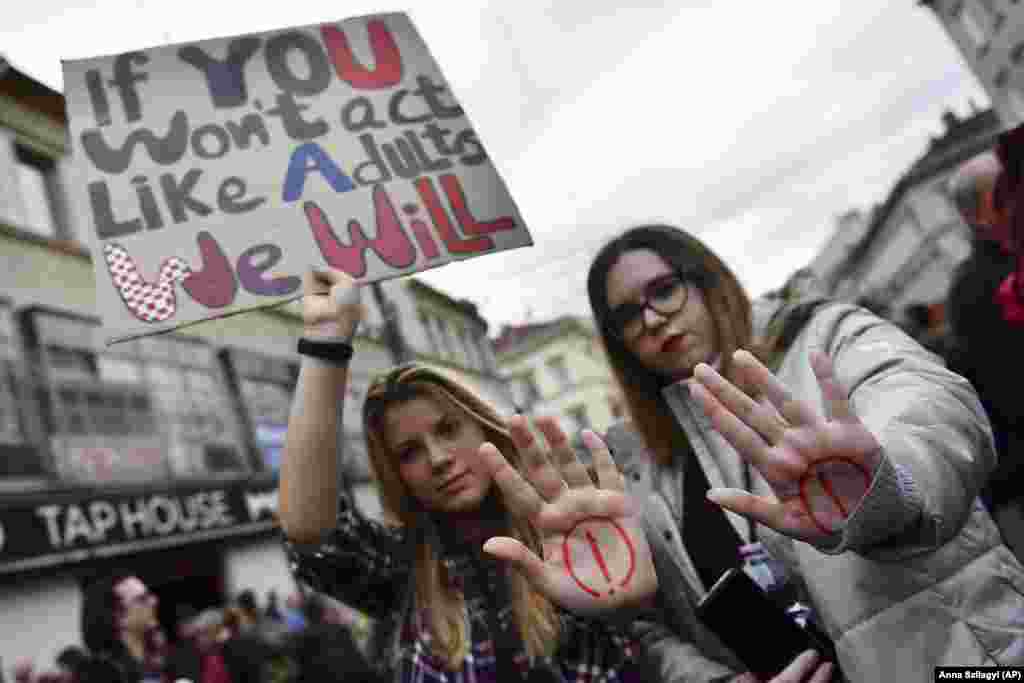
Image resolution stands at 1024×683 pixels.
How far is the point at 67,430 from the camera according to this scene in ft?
34.2

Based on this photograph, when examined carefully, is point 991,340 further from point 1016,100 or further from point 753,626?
point 1016,100

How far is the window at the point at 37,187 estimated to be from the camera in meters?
12.0

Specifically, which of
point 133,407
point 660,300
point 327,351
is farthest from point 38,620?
point 660,300

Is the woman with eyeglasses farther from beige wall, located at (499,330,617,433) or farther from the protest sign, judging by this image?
beige wall, located at (499,330,617,433)

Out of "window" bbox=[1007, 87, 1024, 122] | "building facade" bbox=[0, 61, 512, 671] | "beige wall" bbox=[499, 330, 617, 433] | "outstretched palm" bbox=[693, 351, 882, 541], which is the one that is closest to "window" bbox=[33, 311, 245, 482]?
"building facade" bbox=[0, 61, 512, 671]

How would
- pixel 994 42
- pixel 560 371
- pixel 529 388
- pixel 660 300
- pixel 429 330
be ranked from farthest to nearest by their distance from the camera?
pixel 560 371
pixel 529 388
pixel 994 42
pixel 429 330
pixel 660 300

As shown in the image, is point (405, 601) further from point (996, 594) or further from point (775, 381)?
point (996, 594)

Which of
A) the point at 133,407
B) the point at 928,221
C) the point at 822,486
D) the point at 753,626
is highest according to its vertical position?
the point at 928,221

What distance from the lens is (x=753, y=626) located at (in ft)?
4.58

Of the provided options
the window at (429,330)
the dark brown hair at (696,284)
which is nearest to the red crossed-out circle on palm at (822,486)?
the dark brown hair at (696,284)

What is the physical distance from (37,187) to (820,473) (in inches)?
553

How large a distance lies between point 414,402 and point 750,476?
2.59 feet

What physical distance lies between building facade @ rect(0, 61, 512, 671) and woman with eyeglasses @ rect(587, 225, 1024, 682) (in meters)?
6.84

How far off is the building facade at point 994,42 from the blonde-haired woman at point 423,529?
1190 inches
